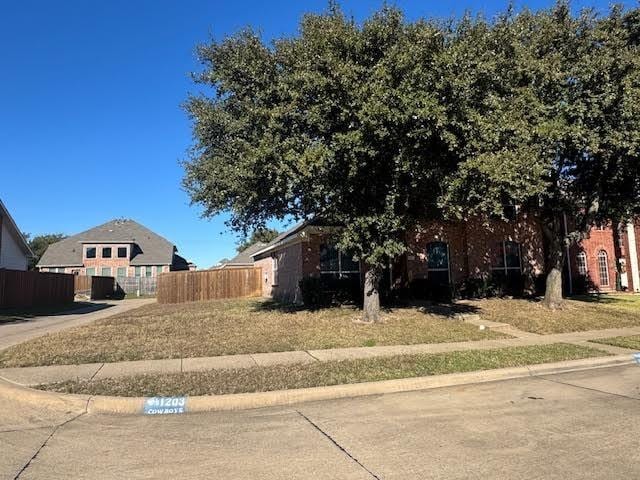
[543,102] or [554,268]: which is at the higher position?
[543,102]

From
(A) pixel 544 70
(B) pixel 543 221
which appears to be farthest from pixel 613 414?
(B) pixel 543 221

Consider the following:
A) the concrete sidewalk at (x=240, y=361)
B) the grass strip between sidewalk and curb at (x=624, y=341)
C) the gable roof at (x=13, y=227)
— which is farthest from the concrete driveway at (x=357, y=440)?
the gable roof at (x=13, y=227)

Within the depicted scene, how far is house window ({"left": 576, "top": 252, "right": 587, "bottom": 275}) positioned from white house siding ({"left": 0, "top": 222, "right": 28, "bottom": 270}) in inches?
1351

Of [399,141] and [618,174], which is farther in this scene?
[618,174]

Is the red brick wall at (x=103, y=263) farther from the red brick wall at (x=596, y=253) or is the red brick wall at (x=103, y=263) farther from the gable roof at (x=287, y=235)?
the red brick wall at (x=596, y=253)

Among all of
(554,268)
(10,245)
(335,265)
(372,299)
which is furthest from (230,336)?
(10,245)

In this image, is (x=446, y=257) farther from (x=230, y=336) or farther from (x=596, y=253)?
(x=230, y=336)

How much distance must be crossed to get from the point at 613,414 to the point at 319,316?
1112 cm

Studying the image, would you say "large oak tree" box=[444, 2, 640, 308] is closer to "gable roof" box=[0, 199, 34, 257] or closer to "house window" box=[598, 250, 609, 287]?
"house window" box=[598, 250, 609, 287]

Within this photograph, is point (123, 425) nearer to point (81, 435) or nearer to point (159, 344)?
point (81, 435)

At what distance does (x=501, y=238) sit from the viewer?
85.0ft

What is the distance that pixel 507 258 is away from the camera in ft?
85.1

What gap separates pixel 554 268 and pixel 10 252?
33374 mm

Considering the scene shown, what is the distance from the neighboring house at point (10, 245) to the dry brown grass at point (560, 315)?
2888cm
